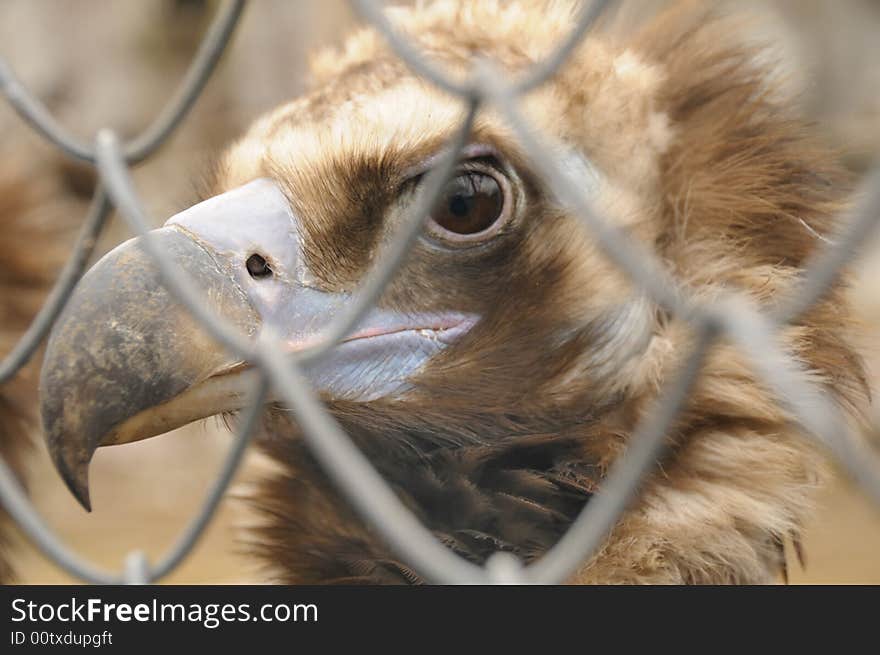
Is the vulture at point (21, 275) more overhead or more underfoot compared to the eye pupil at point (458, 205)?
more overhead

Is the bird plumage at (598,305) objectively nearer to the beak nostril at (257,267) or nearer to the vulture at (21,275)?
the beak nostril at (257,267)

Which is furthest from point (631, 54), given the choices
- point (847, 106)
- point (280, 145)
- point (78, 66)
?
point (847, 106)

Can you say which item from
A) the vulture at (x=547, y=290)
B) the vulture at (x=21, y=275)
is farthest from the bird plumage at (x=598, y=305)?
the vulture at (x=21, y=275)

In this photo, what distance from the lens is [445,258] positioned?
1.53 metres

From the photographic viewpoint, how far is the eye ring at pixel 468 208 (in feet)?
4.99

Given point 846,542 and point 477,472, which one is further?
point 846,542

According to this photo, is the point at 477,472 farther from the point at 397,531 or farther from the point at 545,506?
the point at 397,531

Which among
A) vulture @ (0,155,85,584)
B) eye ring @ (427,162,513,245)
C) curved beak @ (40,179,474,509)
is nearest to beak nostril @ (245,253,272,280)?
curved beak @ (40,179,474,509)

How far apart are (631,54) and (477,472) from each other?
65cm

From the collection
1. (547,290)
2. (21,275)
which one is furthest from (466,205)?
(21,275)

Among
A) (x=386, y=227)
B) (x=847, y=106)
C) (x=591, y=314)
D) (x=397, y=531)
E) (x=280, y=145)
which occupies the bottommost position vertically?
(x=397, y=531)

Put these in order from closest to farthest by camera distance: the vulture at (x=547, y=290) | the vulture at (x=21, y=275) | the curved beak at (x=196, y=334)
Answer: the curved beak at (x=196, y=334), the vulture at (x=547, y=290), the vulture at (x=21, y=275)

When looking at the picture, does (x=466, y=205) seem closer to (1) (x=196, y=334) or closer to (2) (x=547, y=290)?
(2) (x=547, y=290)

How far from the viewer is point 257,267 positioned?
57.8 inches
